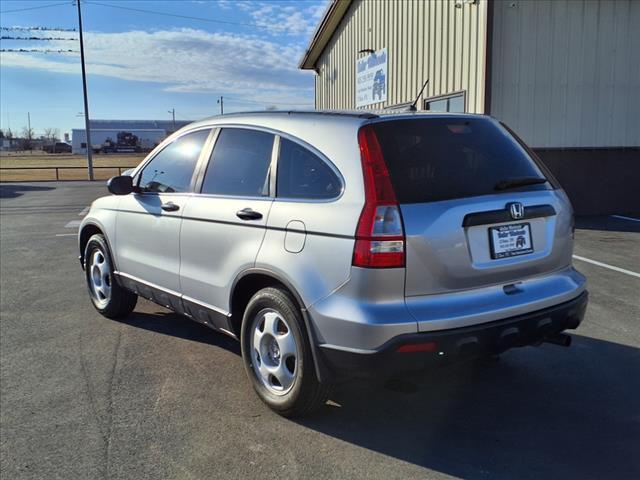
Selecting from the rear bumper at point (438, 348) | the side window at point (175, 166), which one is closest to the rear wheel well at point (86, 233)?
the side window at point (175, 166)

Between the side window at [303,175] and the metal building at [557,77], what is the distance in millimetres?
8621

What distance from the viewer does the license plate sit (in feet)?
10.6

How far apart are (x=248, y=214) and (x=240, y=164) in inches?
19.2

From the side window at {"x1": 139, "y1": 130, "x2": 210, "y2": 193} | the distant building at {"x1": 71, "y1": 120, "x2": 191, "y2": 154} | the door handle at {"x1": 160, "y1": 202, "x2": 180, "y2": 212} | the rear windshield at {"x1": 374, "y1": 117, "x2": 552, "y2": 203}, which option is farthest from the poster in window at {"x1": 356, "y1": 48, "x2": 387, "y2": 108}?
the distant building at {"x1": 71, "y1": 120, "x2": 191, "y2": 154}

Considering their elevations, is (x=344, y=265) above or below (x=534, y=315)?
above

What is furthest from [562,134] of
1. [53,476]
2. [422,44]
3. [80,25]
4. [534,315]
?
[80,25]

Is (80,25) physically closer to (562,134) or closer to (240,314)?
(562,134)

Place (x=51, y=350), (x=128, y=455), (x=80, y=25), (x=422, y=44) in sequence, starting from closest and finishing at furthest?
(x=128, y=455), (x=51, y=350), (x=422, y=44), (x=80, y=25)

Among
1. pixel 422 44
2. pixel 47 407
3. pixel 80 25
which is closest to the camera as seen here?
pixel 47 407

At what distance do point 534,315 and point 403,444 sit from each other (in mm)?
1026

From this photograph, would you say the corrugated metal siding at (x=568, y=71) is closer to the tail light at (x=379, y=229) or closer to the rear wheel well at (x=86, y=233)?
the rear wheel well at (x=86, y=233)

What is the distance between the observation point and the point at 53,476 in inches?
119

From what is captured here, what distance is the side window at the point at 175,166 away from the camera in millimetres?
4469

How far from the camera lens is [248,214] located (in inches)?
144
